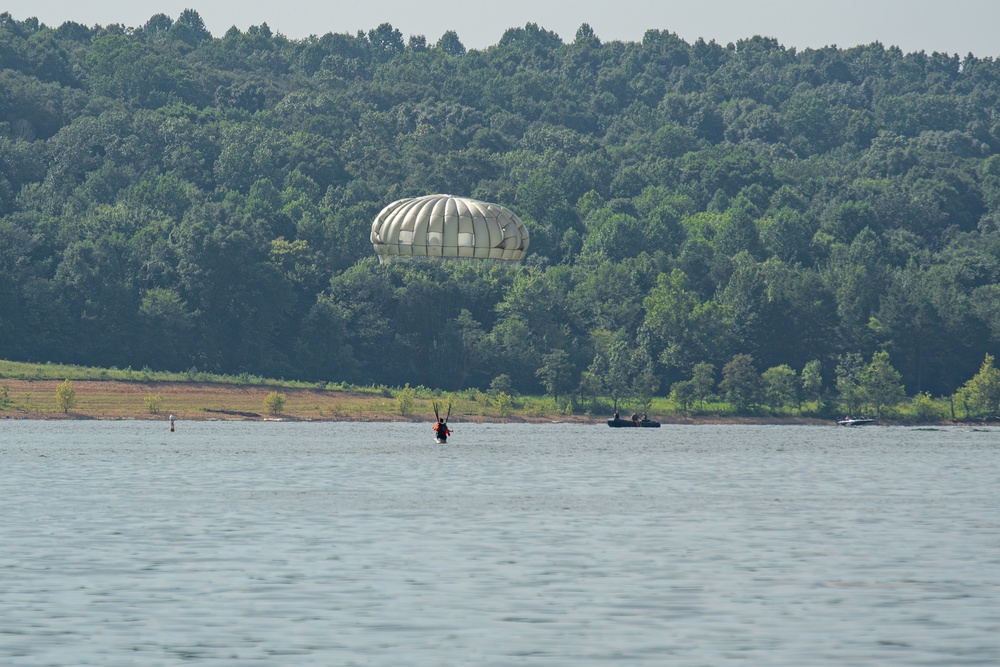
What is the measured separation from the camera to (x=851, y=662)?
3188 cm

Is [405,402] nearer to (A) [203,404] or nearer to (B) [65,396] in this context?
(A) [203,404]

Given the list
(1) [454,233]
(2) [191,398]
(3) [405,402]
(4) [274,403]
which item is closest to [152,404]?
(2) [191,398]

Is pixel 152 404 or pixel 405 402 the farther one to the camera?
pixel 405 402

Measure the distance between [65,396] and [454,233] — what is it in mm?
88844

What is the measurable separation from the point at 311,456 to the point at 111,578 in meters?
65.7

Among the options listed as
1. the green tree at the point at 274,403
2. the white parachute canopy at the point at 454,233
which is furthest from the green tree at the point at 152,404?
the white parachute canopy at the point at 454,233

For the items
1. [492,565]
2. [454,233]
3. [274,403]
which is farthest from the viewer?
[274,403]

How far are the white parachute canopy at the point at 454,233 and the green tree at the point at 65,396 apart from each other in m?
83.7

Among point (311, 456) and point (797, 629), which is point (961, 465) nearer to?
point (311, 456)

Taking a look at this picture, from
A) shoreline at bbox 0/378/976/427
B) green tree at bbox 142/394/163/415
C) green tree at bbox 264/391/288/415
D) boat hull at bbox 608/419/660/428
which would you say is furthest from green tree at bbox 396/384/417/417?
green tree at bbox 142/394/163/415

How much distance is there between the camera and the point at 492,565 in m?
46.2

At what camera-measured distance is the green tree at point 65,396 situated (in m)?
174

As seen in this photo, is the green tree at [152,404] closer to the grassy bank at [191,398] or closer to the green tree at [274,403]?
the grassy bank at [191,398]

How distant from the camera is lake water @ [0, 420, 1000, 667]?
110 ft
